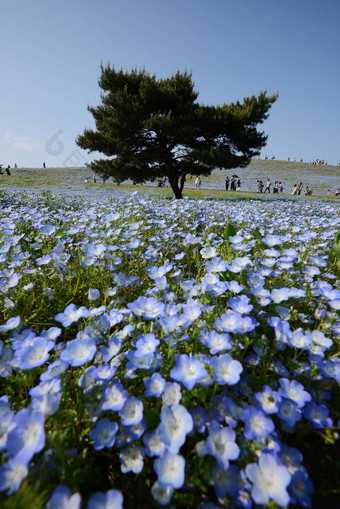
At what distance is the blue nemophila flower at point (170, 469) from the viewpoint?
76 cm

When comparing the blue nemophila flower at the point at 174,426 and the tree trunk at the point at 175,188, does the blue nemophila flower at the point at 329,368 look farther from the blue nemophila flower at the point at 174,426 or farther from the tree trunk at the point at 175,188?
the tree trunk at the point at 175,188

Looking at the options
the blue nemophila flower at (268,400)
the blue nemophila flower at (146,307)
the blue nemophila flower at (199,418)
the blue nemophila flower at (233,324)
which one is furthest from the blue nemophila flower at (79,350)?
the blue nemophila flower at (268,400)

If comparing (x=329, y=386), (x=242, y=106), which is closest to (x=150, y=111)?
(x=242, y=106)

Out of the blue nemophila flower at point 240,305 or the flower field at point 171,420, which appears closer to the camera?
the flower field at point 171,420

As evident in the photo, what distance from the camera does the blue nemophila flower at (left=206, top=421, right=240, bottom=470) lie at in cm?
81

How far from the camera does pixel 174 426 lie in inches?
34.2

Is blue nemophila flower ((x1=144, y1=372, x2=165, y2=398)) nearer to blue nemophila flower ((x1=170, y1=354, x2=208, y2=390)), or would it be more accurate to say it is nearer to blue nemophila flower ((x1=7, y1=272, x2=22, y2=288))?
blue nemophila flower ((x1=170, y1=354, x2=208, y2=390))

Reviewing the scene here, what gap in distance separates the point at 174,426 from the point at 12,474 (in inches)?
18.8

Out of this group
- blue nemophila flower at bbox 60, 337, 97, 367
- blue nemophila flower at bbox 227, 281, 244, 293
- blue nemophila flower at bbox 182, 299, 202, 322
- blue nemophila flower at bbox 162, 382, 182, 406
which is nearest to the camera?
blue nemophila flower at bbox 162, 382, 182, 406

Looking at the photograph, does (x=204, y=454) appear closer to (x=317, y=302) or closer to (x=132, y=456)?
(x=132, y=456)

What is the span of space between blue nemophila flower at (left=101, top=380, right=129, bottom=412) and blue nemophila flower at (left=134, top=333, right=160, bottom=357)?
165 mm

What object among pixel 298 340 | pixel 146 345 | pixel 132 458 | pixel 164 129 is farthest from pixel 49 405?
pixel 164 129

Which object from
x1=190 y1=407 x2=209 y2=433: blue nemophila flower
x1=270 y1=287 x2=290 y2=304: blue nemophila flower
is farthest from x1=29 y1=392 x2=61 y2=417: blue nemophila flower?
x1=270 y1=287 x2=290 y2=304: blue nemophila flower

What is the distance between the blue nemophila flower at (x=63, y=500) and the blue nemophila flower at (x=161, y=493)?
0.23 m
